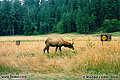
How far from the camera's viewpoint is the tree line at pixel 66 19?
57.6 metres

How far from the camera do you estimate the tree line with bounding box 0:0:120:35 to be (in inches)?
2269

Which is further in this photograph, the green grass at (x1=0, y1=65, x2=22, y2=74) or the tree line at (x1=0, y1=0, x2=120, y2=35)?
the tree line at (x1=0, y1=0, x2=120, y2=35)

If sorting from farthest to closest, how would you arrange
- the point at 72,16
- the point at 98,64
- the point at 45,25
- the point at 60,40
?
the point at 45,25 → the point at 72,16 → the point at 60,40 → the point at 98,64

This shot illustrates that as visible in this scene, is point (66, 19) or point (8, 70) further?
point (66, 19)

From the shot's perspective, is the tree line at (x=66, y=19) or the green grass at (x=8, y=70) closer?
the green grass at (x=8, y=70)

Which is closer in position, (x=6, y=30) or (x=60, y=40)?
(x=60, y=40)

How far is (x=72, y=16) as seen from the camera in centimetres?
6594

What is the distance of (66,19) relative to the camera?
6475 centimetres

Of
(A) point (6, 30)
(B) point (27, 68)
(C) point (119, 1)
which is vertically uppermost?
(C) point (119, 1)

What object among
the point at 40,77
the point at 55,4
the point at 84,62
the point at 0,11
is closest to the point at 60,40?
the point at 84,62

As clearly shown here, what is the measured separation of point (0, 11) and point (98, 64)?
77.7 metres

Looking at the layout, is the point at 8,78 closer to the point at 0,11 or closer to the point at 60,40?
the point at 60,40

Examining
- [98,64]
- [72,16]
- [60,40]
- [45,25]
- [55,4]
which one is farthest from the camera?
[55,4]

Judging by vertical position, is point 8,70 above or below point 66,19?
below
